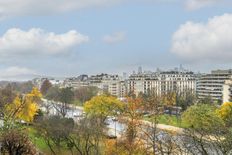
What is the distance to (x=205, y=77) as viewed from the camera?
13375 cm

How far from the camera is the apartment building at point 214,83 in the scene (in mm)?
123438

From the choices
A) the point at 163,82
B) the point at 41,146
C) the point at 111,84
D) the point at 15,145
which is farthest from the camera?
the point at 111,84

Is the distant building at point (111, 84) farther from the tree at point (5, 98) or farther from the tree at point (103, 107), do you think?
the tree at point (103, 107)

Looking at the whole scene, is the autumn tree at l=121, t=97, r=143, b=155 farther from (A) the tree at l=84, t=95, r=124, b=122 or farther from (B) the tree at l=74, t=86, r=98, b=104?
(B) the tree at l=74, t=86, r=98, b=104

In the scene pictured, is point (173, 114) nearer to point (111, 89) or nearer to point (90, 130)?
point (90, 130)

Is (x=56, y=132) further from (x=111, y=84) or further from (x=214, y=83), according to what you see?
(x=111, y=84)

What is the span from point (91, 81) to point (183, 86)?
5633 centimetres

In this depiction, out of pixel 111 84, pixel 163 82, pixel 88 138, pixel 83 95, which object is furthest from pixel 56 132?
pixel 111 84

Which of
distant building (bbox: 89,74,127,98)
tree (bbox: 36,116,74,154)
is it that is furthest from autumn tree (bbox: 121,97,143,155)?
distant building (bbox: 89,74,127,98)

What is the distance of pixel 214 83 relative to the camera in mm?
127688

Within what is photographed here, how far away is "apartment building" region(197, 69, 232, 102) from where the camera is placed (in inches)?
4860

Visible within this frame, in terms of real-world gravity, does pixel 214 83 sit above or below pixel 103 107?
above

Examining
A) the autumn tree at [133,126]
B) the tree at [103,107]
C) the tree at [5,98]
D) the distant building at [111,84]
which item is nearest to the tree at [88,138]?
the autumn tree at [133,126]

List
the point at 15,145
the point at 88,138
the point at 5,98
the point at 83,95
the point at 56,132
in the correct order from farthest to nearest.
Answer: the point at 83,95
the point at 5,98
the point at 56,132
the point at 88,138
the point at 15,145
